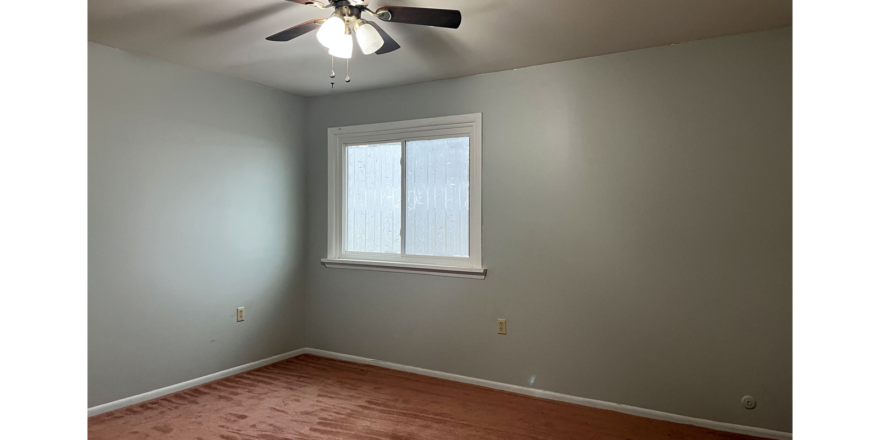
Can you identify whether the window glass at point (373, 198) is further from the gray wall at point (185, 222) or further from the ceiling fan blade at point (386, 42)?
the ceiling fan blade at point (386, 42)

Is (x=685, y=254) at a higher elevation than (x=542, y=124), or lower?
lower

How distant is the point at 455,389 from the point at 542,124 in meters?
1.88

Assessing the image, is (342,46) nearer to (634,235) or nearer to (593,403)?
(634,235)

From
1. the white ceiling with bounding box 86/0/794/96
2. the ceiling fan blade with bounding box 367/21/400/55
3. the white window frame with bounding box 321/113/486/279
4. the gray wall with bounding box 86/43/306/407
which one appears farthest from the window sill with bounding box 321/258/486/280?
the ceiling fan blade with bounding box 367/21/400/55

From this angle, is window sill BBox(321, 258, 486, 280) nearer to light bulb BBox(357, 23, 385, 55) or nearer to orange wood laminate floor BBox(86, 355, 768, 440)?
orange wood laminate floor BBox(86, 355, 768, 440)

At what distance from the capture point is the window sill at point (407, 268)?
11.6 ft

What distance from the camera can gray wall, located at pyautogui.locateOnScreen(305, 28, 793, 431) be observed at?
268cm

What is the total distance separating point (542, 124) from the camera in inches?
129

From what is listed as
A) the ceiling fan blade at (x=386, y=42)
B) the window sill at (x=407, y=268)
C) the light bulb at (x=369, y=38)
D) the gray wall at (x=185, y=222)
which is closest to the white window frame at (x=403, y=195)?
the window sill at (x=407, y=268)

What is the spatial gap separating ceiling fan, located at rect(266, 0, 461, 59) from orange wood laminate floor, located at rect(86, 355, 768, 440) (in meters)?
1.99
